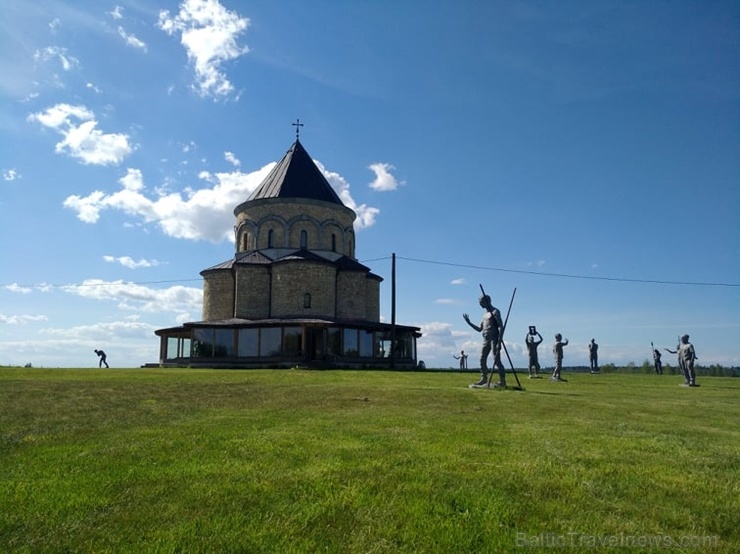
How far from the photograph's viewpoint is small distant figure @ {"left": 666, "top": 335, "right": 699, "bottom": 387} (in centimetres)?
2274

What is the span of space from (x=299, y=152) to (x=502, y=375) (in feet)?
117

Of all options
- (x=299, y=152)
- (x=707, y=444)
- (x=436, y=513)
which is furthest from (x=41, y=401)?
(x=299, y=152)

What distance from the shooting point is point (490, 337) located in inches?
701

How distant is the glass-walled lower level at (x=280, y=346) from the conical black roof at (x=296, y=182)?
40.6 feet

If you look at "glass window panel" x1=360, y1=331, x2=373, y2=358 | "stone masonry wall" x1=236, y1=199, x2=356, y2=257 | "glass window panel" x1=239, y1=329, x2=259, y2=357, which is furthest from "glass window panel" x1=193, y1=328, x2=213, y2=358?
"glass window panel" x1=360, y1=331, x2=373, y2=358

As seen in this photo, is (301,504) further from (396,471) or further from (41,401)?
(41,401)

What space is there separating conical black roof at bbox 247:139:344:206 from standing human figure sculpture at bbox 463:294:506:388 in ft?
90.4

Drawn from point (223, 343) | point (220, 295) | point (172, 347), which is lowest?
point (172, 347)

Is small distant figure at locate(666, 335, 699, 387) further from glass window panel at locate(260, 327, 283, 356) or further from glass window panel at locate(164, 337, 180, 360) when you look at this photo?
glass window panel at locate(164, 337, 180, 360)

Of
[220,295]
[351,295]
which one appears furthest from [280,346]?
[220,295]

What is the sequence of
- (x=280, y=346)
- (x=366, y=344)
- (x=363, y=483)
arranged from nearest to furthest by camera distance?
(x=363, y=483) → (x=280, y=346) → (x=366, y=344)

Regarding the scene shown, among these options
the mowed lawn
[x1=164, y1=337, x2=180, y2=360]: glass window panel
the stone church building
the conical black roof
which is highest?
the conical black roof

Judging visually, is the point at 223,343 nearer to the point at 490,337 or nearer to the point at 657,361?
the point at 490,337

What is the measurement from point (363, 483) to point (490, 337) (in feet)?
42.5
